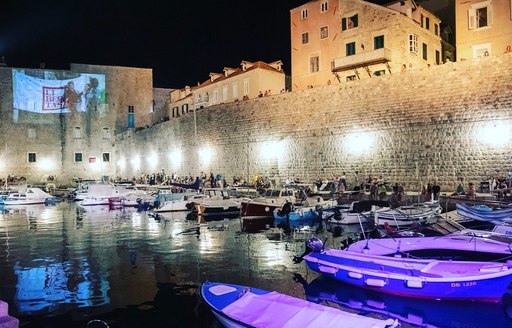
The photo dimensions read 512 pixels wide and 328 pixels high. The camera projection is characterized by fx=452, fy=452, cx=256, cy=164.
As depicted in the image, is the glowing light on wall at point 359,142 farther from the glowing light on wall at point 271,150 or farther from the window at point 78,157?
the window at point 78,157

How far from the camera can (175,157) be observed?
35656mm

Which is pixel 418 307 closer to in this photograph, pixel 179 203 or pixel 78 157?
pixel 179 203

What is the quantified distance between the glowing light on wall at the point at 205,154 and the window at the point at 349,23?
11.8 m

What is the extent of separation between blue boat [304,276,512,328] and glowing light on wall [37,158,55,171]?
41.9m

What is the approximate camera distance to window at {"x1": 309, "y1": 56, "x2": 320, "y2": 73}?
27972 mm

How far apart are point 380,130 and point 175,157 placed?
1921 centimetres

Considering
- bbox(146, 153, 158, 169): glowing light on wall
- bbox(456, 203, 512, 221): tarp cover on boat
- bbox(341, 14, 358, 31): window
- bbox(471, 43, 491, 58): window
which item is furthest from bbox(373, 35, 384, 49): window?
bbox(146, 153, 158, 169): glowing light on wall

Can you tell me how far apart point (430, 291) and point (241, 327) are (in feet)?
11.3

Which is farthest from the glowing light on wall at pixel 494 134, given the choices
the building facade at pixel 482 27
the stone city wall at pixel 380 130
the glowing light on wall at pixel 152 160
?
the glowing light on wall at pixel 152 160

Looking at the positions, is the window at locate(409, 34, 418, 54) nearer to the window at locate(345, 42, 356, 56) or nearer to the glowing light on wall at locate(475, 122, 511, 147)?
the window at locate(345, 42, 356, 56)

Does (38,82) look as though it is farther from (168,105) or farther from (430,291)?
(430,291)

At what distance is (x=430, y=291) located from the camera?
6.95 meters

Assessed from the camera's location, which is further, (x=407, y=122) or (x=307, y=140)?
(x=307, y=140)

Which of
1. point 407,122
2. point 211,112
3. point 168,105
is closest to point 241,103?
point 211,112
